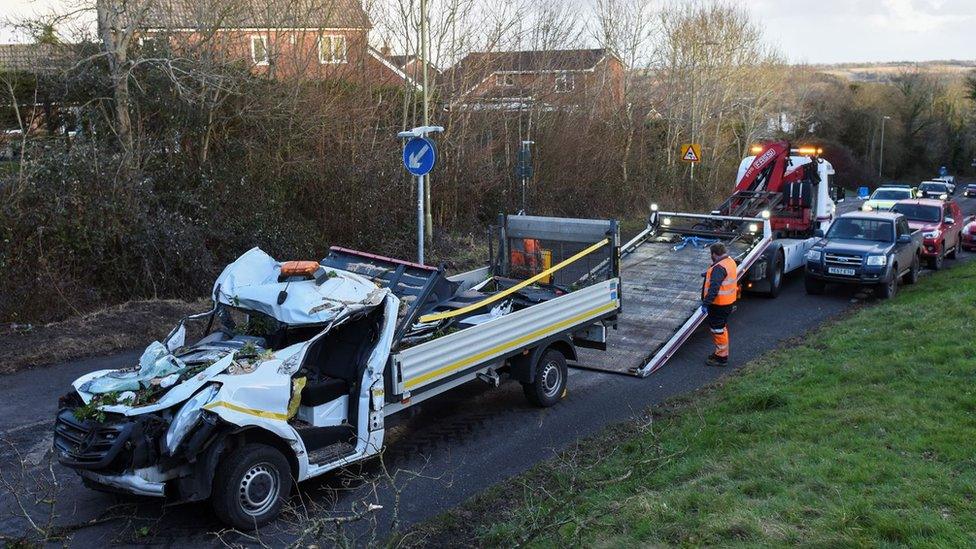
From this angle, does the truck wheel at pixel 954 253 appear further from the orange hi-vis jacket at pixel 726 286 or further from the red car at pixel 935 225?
the orange hi-vis jacket at pixel 726 286

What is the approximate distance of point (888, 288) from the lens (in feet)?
48.1

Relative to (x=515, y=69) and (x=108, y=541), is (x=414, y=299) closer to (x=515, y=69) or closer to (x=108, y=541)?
(x=108, y=541)

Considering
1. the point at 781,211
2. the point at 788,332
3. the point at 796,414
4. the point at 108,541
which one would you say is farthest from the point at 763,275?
the point at 108,541

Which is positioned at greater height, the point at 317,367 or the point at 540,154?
the point at 540,154

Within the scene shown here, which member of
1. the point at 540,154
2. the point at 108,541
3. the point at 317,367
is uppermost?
the point at 540,154

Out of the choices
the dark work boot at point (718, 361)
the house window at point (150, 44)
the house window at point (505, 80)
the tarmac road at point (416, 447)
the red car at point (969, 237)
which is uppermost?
the house window at point (505, 80)

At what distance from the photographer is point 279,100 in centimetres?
1602

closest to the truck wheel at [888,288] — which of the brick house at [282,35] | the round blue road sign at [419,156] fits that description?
the round blue road sign at [419,156]

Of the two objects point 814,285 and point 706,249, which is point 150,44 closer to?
point 706,249

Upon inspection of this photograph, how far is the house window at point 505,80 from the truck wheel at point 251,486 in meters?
18.3

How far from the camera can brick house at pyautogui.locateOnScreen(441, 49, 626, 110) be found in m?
21.6

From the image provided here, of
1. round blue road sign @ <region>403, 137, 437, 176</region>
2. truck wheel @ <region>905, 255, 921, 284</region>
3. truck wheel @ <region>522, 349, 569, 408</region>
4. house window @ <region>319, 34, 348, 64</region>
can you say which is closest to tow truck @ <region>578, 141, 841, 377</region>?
truck wheel @ <region>522, 349, 569, 408</region>

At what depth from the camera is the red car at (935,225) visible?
1816 centimetres

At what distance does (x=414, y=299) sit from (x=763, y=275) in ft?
29.8
